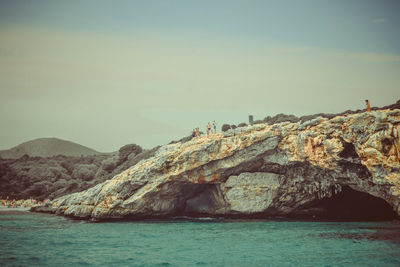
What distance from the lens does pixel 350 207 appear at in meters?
35.3

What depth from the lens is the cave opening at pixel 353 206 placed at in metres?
34.2

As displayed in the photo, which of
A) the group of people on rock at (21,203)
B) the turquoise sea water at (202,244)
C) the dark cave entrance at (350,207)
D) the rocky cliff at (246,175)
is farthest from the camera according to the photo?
the group of people on rock at (21,203)

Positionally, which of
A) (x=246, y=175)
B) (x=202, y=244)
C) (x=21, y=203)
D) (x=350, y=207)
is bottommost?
(x=202, y=244)

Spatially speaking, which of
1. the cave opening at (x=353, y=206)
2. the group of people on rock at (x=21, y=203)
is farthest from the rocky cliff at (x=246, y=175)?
the group of people on rock at (x=21, y=203)

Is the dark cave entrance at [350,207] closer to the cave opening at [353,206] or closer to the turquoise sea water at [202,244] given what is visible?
the cave opening at [353,206]

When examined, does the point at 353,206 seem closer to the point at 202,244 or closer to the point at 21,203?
the point at 202,244

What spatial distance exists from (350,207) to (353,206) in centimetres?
31

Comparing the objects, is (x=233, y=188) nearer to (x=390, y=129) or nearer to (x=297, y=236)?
(x=297, y=236)

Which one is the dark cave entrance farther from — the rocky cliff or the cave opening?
the rocky cliff

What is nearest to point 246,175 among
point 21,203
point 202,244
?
point 202,244

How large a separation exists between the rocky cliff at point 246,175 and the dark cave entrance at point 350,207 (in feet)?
3.53

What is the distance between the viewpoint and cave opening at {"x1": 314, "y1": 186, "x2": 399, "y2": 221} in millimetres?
34188

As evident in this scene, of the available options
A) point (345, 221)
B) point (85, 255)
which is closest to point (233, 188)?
point (345, 221)

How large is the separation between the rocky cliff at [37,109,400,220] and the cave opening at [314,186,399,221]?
1.41 m
